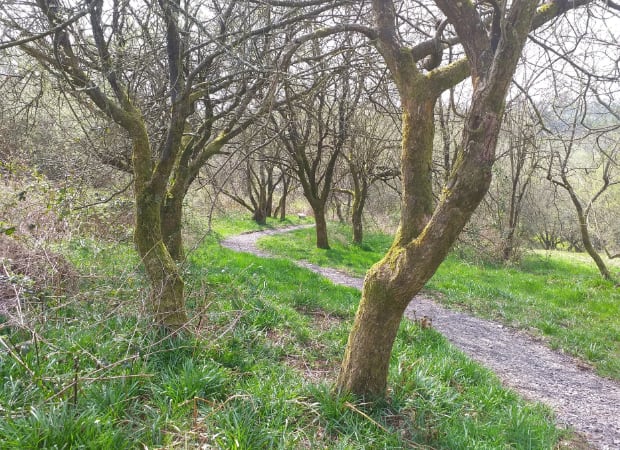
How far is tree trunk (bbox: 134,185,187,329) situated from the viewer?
13.2 feet

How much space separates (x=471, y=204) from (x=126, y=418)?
2.86 metres

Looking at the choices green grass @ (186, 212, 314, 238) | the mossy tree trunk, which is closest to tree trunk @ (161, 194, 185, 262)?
the mossy tree trunk

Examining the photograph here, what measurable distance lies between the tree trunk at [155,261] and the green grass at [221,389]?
0.21m

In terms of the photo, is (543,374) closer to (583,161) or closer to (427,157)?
(427,157)

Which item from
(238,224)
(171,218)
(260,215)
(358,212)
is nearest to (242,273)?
(171,218)

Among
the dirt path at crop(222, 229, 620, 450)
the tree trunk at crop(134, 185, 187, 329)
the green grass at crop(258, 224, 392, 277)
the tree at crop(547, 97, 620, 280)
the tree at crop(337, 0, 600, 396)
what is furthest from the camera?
the green grass at crop(258, 224, 392, 277)

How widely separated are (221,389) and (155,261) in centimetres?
161

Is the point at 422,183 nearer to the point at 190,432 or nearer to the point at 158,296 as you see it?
the point at 190,432

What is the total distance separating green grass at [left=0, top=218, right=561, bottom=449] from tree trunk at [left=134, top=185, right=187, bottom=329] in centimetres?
21

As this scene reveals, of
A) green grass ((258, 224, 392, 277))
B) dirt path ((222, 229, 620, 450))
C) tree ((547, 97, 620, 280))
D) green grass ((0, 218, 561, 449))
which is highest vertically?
tree ((547, 97, 620, 280))

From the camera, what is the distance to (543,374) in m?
5.18

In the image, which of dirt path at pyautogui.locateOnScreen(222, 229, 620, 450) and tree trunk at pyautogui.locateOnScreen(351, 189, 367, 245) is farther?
tree trunk at pyautogui.locateOnScreen(351, 189, 367, 245)

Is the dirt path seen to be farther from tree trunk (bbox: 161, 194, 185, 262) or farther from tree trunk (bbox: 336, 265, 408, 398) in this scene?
tree trunk (bbox: 161, 194, 185, 262)

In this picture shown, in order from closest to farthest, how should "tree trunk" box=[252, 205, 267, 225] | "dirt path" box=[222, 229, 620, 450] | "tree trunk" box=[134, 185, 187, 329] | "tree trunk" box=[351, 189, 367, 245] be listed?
1. "tree trunk" box=[134, 185, 187, 329]
2. "dirt path" box=[222, 229, 620, 450]
3. "tree trunk" box=[351, 189, 367, 245]
4. "tree trunk" box=[252, 205, 267, 225]
